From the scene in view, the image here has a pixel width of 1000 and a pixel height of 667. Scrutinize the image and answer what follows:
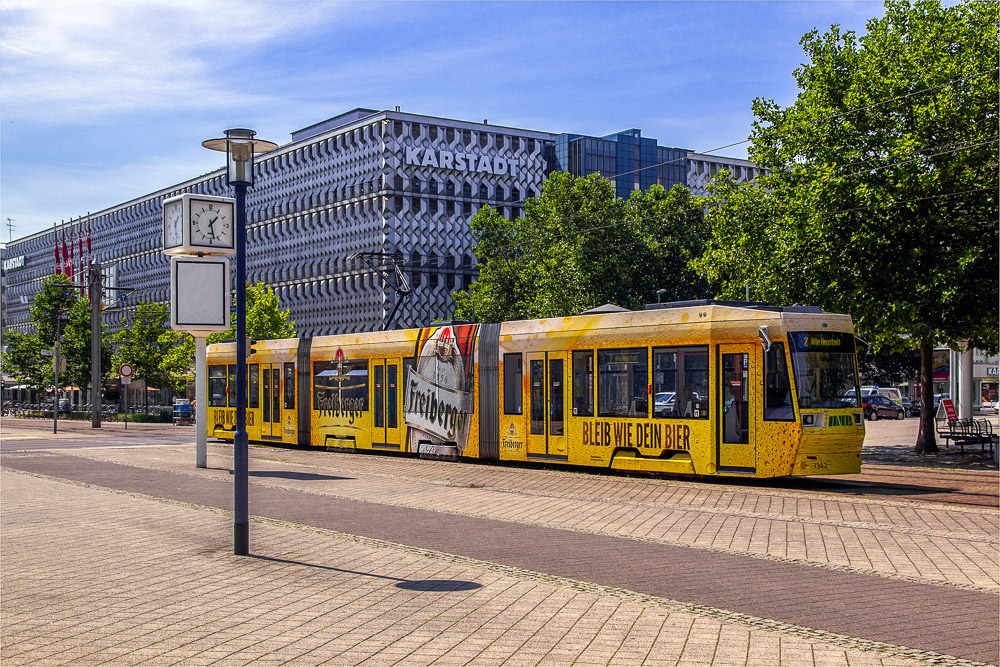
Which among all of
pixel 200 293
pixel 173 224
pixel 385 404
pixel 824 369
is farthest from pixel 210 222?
pixel 824 369

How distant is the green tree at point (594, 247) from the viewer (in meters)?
64.1

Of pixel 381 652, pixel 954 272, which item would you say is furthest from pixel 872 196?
pixel 381 652

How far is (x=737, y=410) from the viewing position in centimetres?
1705

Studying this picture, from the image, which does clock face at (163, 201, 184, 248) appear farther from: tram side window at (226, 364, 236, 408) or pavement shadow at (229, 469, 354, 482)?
tram side window at (226, 364, 236, 408)

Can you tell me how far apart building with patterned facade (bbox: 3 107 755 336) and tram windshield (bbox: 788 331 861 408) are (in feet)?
208

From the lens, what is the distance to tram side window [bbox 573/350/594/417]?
64.1ft

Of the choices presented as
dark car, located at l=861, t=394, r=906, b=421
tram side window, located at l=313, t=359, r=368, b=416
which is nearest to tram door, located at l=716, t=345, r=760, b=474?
tram side window, located at l=313, t=359, r=368, b=416

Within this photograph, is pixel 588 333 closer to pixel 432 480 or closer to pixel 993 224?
pixel 432 480

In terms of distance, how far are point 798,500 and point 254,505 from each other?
7.65m

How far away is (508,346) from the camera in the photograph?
2153 cm

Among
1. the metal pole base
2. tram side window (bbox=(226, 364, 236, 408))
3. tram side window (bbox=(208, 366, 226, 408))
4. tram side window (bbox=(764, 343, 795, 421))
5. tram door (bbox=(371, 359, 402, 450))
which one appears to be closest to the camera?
the metal pole base

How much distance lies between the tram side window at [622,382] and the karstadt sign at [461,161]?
2672 inches

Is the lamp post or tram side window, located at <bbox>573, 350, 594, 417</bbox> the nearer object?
the lamp post

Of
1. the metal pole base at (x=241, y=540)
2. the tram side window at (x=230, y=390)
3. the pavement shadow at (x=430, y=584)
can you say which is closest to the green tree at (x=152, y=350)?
the tram side window at (x=230, y=390)
